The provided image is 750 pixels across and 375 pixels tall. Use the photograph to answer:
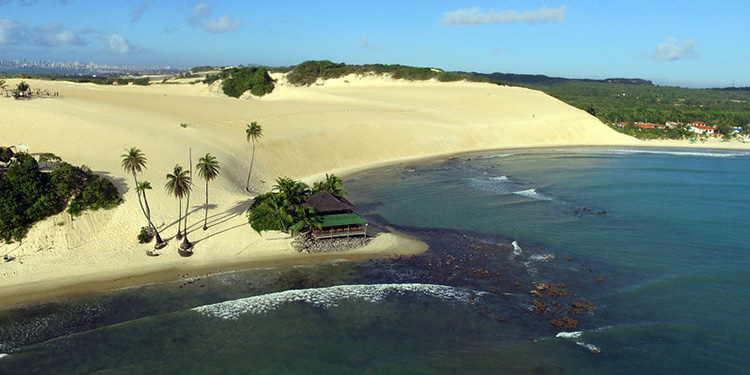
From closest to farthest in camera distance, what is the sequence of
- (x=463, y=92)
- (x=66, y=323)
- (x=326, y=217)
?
1. (x=66, y=323)
2. (x=326, y=217)
3. (x=463, y=92)

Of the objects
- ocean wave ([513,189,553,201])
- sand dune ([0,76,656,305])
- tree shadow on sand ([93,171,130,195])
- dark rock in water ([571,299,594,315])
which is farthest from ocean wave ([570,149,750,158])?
tree shadow on sand ([93,171,130,195])

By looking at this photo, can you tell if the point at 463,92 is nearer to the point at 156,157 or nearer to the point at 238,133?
the point at 238,133

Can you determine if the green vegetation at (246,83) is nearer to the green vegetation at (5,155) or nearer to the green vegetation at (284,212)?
the green vegetation at (5,155)

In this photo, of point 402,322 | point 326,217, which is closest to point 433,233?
point 326,217

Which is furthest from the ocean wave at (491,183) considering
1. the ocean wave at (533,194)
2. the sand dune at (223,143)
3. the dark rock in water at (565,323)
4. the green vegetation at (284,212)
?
the dark rock in water at (565,323)

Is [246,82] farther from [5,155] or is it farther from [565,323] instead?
[565,323]
